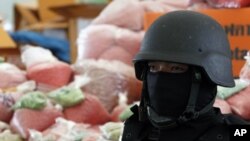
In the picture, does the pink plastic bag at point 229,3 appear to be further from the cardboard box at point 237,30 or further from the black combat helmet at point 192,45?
the black combat helmet at point 192,45

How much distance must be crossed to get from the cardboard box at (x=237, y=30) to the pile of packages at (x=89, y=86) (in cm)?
3

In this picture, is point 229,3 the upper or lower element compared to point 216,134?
upper

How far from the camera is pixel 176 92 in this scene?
4.15 feet

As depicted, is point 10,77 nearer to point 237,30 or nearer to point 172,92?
point 237,30

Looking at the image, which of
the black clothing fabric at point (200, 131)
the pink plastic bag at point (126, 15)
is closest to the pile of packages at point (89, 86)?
the pink plastic bag at point (126, 15)

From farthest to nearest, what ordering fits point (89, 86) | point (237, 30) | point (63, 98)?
point (89, 86), point (63, 98), point (237, 30)

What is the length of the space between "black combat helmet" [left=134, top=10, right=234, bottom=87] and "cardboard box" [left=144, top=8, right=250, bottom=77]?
1.77 feet

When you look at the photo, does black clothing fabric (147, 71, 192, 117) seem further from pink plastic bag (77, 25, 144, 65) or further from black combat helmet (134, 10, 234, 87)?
pink plastic bag (77, 25, 144, 65)

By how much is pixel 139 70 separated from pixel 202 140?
0.25 meters

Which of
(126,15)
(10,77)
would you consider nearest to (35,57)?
(10,77)

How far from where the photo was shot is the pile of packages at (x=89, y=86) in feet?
6.30

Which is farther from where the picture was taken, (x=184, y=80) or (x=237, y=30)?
(x=237, y=30)

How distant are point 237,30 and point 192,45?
0.63 m

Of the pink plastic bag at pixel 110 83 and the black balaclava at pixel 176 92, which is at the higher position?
the black balaclava at pixel 176 92
